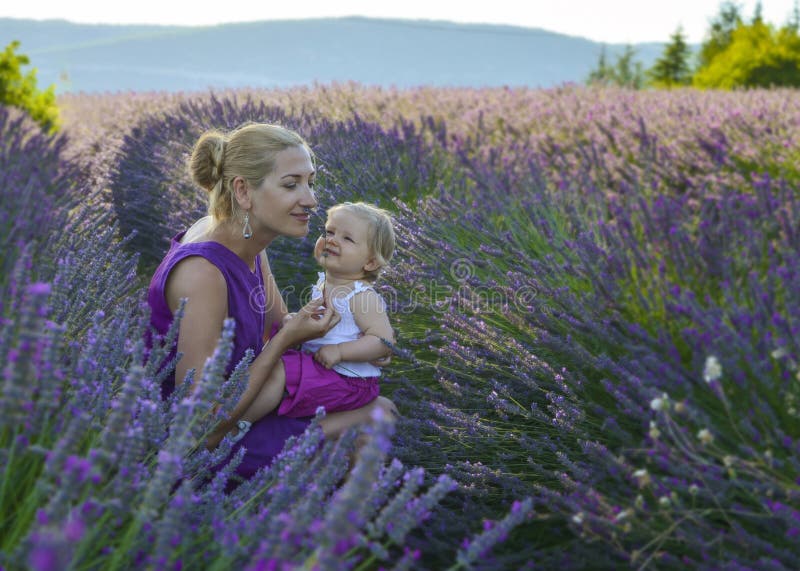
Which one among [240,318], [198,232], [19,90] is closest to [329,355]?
[240,318]

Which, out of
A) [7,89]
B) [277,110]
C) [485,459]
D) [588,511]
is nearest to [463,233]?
[485,459]

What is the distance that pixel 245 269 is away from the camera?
2697 mm

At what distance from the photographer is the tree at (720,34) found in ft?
84.5

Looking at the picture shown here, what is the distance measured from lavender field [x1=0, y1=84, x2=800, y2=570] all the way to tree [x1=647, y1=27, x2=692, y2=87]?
28251 mm

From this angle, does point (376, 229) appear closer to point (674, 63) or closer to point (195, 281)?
point (195, 281)

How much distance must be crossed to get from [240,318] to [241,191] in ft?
1.41

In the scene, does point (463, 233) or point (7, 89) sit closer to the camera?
point (463, 233)

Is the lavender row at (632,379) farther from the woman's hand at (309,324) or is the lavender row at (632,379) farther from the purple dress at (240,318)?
the purple dress at (240,318)

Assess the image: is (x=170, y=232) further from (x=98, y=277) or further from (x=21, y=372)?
(x=21, y=372)

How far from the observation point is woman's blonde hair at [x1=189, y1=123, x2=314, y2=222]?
273 centimetres

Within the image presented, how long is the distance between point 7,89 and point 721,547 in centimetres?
941

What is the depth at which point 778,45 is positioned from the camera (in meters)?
18.2

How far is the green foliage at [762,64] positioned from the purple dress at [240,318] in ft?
57.1

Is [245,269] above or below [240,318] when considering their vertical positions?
above
